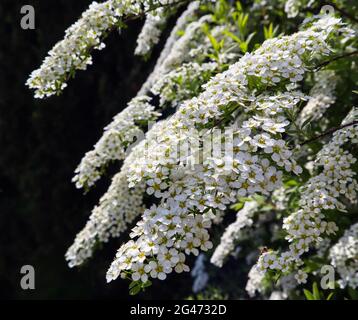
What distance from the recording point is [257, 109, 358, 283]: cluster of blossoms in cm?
212

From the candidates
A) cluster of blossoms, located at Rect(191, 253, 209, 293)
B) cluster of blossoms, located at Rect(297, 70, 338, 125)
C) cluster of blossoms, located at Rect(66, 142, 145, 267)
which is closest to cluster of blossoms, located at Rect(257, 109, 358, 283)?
cluster of blossoms, located at Rect(297, 70, 338, 125)

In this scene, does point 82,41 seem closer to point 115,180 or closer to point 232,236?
point 115,180

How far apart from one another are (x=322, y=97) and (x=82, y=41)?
4.30ft

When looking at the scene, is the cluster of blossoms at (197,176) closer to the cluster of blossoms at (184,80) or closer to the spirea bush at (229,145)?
the spirea bush at (229,145)

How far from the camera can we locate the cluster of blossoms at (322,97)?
9.91 feet

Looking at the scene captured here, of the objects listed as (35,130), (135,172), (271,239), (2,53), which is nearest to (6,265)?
(35,130)

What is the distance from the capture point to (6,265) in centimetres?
713

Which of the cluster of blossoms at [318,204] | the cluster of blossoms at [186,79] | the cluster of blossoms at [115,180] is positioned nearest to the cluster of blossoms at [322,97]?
the cluster of blossoms at [186,79]

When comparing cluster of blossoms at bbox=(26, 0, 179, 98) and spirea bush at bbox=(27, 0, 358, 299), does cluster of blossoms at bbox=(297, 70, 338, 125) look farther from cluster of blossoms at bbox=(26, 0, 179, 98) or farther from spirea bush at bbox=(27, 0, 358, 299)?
cluster of blossoms at bbox=(26, 0, 179, 98)

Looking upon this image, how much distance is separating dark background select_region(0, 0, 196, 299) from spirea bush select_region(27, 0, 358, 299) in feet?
10.1

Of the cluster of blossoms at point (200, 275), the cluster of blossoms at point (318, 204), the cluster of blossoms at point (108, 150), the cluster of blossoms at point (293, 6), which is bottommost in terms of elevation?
the cluster of blossoms at point (200, 275)


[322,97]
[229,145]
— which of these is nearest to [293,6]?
[322,97]

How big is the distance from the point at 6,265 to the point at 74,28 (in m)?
5.15
